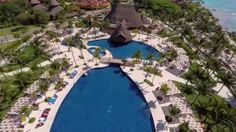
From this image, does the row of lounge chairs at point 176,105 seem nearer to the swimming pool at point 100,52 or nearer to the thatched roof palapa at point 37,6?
the swimming pool at point 100,52

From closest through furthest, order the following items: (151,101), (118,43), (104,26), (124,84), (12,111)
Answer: (12,111) → (151,101) → (124,84) → (118,43) → (104,26)

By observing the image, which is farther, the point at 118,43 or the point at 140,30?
the point at 140,30

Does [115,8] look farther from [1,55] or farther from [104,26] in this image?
[1,55]

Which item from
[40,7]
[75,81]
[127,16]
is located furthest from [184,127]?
[40,7]

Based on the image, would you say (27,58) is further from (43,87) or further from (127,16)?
(127,16)

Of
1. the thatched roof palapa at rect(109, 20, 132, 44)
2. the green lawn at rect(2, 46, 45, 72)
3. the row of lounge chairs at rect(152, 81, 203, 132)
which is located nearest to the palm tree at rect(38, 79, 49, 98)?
the green lawn at rect(2, 46, 45, 72)

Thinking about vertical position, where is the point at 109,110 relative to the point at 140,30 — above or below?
below

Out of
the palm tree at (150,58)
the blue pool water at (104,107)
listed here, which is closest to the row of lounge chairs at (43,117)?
the blue pool water at (104,107)

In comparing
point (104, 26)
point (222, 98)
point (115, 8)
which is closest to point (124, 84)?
point (222, 98)
